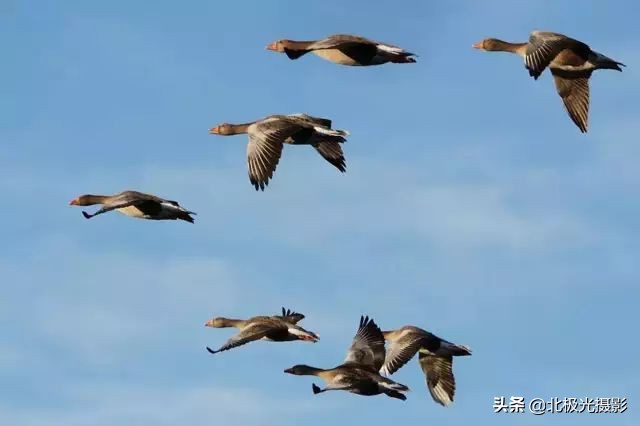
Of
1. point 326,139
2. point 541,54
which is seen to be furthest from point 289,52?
point 541,54

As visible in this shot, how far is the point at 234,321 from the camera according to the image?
53.9 metres

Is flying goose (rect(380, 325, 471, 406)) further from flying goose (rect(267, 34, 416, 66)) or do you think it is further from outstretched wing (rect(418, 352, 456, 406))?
flying goose (rect(267, 34, 416, 66))

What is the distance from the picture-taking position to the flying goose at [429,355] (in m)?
49.2

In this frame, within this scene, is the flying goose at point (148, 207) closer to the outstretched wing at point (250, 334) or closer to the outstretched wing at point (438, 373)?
the outstretched wing at point (250, 334)

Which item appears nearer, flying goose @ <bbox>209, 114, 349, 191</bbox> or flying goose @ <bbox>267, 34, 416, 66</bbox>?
flying goose @ <bbox>209, 114, 349, 191</bbox>

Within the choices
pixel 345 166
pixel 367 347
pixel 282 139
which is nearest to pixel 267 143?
pixel 282 139

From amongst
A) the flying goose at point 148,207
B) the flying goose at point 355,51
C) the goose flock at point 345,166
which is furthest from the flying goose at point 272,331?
the flying goose at point 355,51

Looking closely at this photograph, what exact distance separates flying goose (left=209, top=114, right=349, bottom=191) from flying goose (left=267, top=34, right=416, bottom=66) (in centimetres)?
164

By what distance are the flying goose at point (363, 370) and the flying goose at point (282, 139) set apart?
4.44 meters

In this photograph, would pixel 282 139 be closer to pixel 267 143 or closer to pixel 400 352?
pixel 267 143

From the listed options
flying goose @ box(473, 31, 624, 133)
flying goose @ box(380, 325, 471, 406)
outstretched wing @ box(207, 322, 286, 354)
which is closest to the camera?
outstretched wing @ box(207, 322, 286, 354)

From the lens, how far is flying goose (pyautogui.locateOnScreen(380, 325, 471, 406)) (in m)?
49.2

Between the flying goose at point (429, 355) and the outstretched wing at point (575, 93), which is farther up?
the outstretched wing at point (575, 93)

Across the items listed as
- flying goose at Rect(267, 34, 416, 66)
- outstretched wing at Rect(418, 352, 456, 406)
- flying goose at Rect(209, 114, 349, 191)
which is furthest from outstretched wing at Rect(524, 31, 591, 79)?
outstretched wing at Rect(418, 352, 456, 406)
